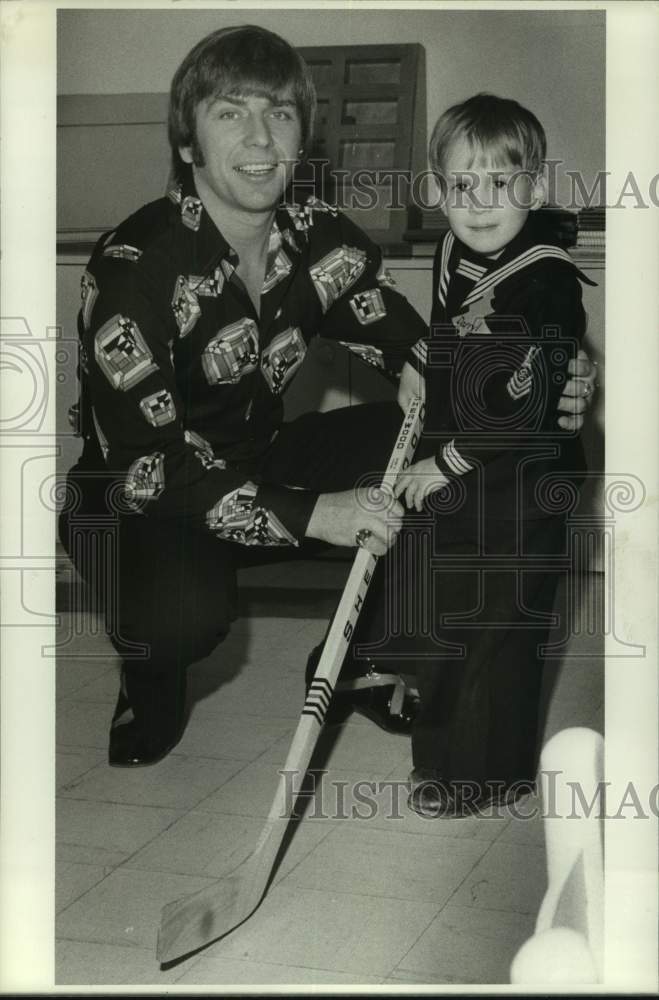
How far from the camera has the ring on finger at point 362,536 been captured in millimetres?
1640

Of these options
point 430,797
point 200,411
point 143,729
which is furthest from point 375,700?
point 200,411

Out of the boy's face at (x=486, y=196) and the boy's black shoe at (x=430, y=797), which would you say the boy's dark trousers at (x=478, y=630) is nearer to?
the boy's black shoe at (x=430, y=797)

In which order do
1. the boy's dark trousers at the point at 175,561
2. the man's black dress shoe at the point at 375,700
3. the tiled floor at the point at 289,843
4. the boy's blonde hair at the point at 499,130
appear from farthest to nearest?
the man's black dress shoe at the point at 375,700
the boy's dark trousers at the point at 175,561
the boy's blonde hair at the point at 499,130
the tiled floor at the point at 289,843

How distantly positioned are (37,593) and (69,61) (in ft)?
1.85

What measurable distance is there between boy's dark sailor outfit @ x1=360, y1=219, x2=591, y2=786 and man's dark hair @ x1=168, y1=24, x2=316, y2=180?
249 mm

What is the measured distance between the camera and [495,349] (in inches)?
62.4

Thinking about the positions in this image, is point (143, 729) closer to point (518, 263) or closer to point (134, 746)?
point (134, 746)

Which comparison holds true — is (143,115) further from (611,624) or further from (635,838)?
(635,838)

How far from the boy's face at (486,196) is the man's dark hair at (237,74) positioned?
7.2 inches

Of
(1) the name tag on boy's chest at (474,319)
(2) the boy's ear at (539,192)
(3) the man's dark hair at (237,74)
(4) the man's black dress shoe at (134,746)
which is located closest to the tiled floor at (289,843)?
(4) the man's black dress shoe at (134,746)

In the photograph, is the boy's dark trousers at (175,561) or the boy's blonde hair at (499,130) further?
the boy's dark trousers at (175,561)

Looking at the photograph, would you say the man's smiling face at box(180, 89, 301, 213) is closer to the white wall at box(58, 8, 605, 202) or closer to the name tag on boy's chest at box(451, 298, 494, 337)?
the white wall at box(58, 8, 605, 202)

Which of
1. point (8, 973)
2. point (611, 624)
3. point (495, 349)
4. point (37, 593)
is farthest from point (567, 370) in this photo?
point (8, 973)

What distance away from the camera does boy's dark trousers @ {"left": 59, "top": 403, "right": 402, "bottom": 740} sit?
5.34ft
